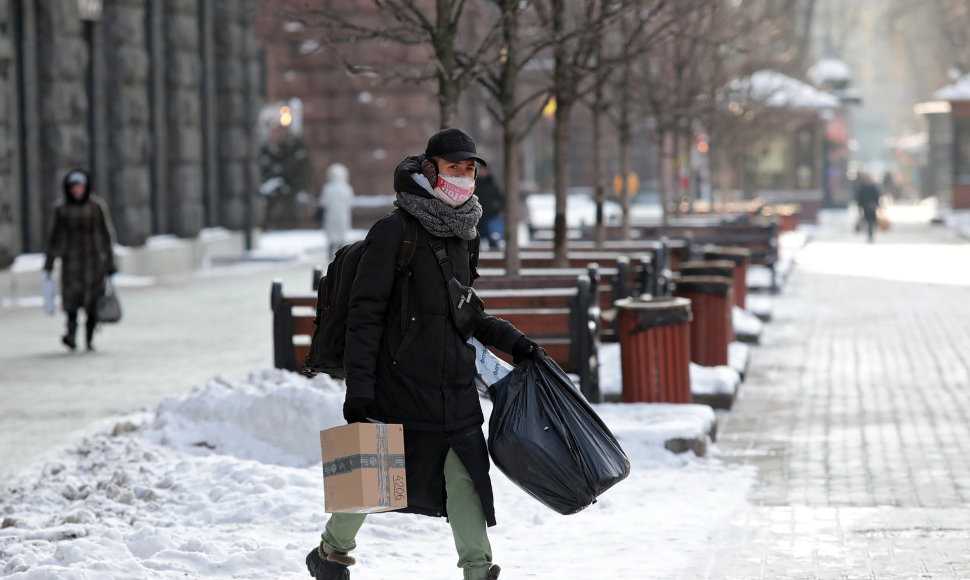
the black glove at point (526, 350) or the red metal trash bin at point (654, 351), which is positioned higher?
the black glove at point (526, 350)

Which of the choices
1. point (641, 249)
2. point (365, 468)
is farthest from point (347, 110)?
point (365, 468)

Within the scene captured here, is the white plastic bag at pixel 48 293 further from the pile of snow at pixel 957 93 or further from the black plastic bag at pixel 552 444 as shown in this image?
the pile of snow at pixel 957 93

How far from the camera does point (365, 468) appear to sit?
4.78 m

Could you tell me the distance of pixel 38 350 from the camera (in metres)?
14.6

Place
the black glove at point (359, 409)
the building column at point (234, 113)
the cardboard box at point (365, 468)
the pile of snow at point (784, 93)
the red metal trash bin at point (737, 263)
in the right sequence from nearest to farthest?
the cardboard box at point (365, 468), the black glove at point (359, 409), the red metal trash bin at point (737, 263), the building column at point (234, 113), the pile of snow at point (784, 93)

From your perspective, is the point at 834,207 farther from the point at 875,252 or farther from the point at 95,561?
the point at 95,561

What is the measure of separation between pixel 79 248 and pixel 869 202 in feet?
83.3

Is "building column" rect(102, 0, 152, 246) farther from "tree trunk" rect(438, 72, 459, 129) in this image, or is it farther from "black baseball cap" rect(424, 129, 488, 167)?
"black baseball cap" rect(424, 129, 488, 167)

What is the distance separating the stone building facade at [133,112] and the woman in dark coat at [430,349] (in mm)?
15202

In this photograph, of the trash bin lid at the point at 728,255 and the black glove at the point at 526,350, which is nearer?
the black glove at the point at 526,350

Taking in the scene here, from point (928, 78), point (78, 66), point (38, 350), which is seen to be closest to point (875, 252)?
point (78, 66)

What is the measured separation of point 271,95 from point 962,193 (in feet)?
66.4

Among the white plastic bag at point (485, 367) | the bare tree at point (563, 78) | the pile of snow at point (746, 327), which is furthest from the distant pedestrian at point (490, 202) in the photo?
the white plastic bag at point (485, 367)

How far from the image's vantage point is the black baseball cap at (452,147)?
197 inches
